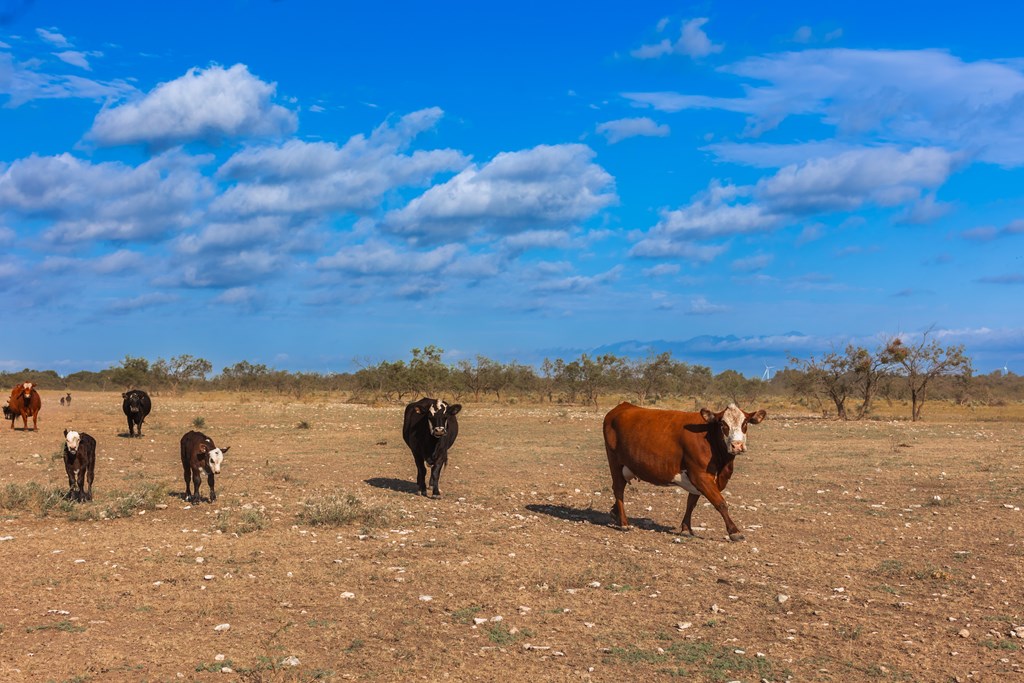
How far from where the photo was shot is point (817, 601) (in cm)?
923

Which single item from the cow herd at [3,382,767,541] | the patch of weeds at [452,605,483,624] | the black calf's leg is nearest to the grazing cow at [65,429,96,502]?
the cow herd at [3,382,767,541]

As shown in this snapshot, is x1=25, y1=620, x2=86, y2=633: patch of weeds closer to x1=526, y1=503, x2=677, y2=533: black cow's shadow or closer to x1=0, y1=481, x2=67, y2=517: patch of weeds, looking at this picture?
x1=0, y1=481, x2=67, y2=517: patch of weeds

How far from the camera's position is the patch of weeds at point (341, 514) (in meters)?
13.0

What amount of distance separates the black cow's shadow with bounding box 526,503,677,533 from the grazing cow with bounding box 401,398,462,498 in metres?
2.15

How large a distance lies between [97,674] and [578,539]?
22.9 ft

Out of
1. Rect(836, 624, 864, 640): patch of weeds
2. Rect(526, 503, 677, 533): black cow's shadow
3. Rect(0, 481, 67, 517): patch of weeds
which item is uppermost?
Rect(0, 481, 67, 517): patch of weeds

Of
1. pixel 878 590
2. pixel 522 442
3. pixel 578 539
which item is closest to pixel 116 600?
pixel 578 539

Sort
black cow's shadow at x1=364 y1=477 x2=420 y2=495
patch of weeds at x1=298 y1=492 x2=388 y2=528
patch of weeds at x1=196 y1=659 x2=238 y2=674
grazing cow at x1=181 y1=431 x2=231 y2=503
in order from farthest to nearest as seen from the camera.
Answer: black cow's shadow at x1=364 y1=477 x2=420 y2=495, grazing cow at x1=181 y1=431 x2=231 y2=503, patch of weeds at x1=298 y1=492 x2=388 y2=528, patch of weeds at x1=196 y1=659 x2=238 y2=674

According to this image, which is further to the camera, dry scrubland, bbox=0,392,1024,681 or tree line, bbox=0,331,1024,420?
tree line, bbox=0,331,1024,420

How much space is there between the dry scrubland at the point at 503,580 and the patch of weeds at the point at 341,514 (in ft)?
0.15

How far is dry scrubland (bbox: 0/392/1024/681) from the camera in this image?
7.38 m

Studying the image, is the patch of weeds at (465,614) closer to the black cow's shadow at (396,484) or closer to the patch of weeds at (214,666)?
the patch of weeds at (214,666)

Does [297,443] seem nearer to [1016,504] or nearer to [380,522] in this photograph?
[380,522]

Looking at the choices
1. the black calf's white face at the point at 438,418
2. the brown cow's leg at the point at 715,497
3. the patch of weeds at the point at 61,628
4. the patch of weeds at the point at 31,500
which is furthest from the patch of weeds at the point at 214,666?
the black calf's white face at the point at 438,418
